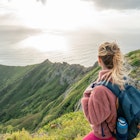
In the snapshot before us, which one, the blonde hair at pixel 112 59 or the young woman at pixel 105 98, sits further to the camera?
the blonde hair at pixel 112 59

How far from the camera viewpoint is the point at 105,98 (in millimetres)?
6953

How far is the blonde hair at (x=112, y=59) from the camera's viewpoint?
712 cm

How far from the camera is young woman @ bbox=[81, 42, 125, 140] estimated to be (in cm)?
698

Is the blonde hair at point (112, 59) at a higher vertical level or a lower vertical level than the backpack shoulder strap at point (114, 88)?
higher

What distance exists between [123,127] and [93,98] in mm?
803

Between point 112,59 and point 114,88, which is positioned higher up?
point 112,59

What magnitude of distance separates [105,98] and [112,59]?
845 mm

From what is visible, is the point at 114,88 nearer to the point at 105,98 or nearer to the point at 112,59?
the point at 105,98

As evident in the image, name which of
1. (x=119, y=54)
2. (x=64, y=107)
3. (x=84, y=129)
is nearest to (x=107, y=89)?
(x=119, y=54)

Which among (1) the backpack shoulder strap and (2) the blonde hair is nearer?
(1) the backpack shoulder strap

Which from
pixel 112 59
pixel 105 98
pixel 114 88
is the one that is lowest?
pixel 105 98

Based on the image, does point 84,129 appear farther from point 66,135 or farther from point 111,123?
point 111,123

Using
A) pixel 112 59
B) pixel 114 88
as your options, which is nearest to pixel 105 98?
pixel 114 88

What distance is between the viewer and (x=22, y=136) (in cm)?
1161
